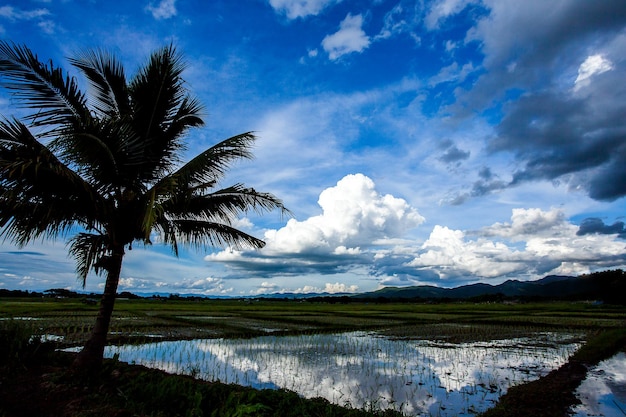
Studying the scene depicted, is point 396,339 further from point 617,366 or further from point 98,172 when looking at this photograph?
point 98,172

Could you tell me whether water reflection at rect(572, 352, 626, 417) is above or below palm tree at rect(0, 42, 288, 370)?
below

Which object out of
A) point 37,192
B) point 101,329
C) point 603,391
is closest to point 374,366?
point 603,391

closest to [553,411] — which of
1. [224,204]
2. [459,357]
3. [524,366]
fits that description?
[524,366]

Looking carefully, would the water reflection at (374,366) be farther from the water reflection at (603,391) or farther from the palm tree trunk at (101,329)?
the palm tree trunk at (101,329)

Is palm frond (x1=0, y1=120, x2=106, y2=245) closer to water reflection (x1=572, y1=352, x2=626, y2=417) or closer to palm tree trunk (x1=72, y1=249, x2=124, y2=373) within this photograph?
palm tree trunk (x1=72, y1=249, x2=124, y2=373)

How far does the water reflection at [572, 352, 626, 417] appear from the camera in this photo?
680 centimetres

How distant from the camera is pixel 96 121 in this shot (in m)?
7.25

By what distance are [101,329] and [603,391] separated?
10721mm

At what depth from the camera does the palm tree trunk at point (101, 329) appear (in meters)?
7.15

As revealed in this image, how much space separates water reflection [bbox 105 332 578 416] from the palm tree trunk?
204cm

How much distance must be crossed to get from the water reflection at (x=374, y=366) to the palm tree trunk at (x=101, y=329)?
2.04 metres

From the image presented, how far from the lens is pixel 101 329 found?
7520 mm

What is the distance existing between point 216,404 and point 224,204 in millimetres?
4436

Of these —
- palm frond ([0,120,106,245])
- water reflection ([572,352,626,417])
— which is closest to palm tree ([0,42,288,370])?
palm frond ([0,120,106,245])
